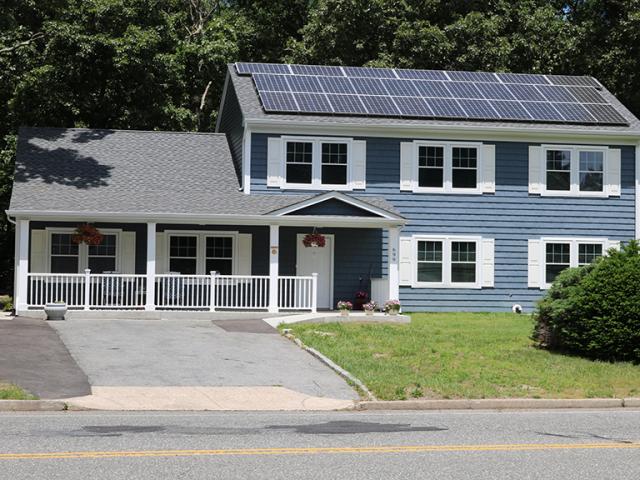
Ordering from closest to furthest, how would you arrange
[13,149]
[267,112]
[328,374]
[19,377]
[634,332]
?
[19,377], [328,374], [634,332], [267,112], [13,149]

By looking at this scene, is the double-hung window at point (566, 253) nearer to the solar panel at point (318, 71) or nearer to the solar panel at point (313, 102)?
the solar panel at point (313, 102)

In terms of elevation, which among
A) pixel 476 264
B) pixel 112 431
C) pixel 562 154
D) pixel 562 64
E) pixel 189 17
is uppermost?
pixel 189 17

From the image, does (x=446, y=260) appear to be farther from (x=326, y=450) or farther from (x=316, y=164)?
(x=326, y=450)

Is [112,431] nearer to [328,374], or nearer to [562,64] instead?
[328,374]

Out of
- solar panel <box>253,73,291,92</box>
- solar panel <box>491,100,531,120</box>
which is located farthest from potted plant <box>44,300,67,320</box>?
solar panel <box>491,100,531,120</box>

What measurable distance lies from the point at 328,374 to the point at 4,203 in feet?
65.5

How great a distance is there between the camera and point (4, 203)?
105 feet

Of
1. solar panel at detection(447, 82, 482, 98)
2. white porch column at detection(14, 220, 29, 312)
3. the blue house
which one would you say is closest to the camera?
white porch column at detection(14, 220, 29, 312)

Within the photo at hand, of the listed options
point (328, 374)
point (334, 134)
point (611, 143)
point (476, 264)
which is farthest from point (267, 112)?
point (328, 374)

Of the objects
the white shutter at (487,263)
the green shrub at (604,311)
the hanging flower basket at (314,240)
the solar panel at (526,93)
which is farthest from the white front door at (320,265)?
the green shrub at (604,311)

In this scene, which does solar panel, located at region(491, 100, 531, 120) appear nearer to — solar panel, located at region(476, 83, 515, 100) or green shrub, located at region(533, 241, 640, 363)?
solar panel, located at region(476, 83, 515, 100)

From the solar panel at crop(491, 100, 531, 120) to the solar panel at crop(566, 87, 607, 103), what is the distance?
231 cm

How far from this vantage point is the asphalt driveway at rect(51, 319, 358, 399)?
14758 mm

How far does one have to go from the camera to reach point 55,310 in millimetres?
22453
